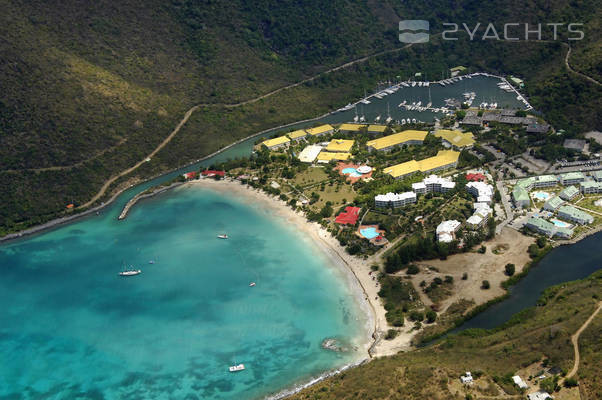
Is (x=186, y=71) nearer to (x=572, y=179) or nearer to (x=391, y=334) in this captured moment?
(x=572, y=179)

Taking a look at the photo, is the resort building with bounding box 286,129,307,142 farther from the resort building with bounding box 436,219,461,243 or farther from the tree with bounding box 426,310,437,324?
the tree with bounding box 426,310,437,324

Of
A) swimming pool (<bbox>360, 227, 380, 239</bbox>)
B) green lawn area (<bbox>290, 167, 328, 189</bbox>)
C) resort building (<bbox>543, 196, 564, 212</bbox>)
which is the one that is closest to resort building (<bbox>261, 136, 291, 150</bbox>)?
green lawn area (<bbox>290, 167, 328, 189</bbox>)

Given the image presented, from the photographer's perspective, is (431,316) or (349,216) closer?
(431,316)

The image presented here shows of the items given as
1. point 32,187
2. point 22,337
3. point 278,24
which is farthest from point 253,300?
point 278,24

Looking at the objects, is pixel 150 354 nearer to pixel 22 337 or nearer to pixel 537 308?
pixel 22 337

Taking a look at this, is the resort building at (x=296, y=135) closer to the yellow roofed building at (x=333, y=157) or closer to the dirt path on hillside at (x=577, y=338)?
the yellow roofed building at (x=333, y=157)

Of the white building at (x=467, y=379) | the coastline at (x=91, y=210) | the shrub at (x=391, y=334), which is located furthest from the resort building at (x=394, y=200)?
the coastline at (x=91, y=210)

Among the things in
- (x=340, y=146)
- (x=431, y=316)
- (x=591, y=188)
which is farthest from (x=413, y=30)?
(x=431, y=316)
